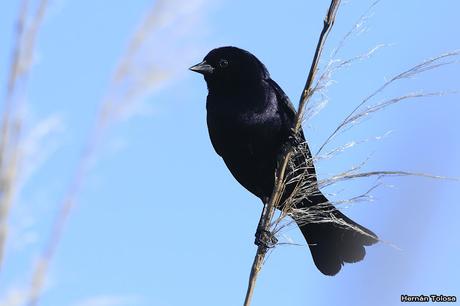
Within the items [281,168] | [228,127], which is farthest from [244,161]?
[281,168]

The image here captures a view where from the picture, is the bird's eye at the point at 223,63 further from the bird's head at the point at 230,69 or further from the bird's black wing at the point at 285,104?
the bird's black wing at the point at 285,104

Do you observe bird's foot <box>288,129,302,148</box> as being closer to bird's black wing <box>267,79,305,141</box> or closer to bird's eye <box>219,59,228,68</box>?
bird's black wing <box>267,79,305,141</box>

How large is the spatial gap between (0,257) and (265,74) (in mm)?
2428

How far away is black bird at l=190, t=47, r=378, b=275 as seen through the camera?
2967 millimetres

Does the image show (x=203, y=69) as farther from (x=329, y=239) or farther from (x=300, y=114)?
(x=300, y=114)

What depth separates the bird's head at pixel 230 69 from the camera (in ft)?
10.3

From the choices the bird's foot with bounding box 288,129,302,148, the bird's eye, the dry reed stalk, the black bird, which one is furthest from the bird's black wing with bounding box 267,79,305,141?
the dry reed stalk

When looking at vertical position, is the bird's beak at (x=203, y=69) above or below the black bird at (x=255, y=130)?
above

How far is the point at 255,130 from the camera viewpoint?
296 centimetres

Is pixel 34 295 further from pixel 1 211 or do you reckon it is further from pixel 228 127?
pixel 228 127

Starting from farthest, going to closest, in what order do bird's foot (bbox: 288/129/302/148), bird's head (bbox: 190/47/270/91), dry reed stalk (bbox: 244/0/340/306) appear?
bird's head (bbox: 190/47/270/91) → bird's foot (bbox: 288/129/302/148) → dry reed stalk (bbox: 244/0/340/306)

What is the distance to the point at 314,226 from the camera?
297 cm

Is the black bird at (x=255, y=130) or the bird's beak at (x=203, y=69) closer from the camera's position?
the black bird at (x=255, y=130)

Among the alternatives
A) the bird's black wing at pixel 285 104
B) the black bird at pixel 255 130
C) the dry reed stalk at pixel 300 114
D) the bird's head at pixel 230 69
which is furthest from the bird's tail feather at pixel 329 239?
the dry reed stalk at pixel 300 114
